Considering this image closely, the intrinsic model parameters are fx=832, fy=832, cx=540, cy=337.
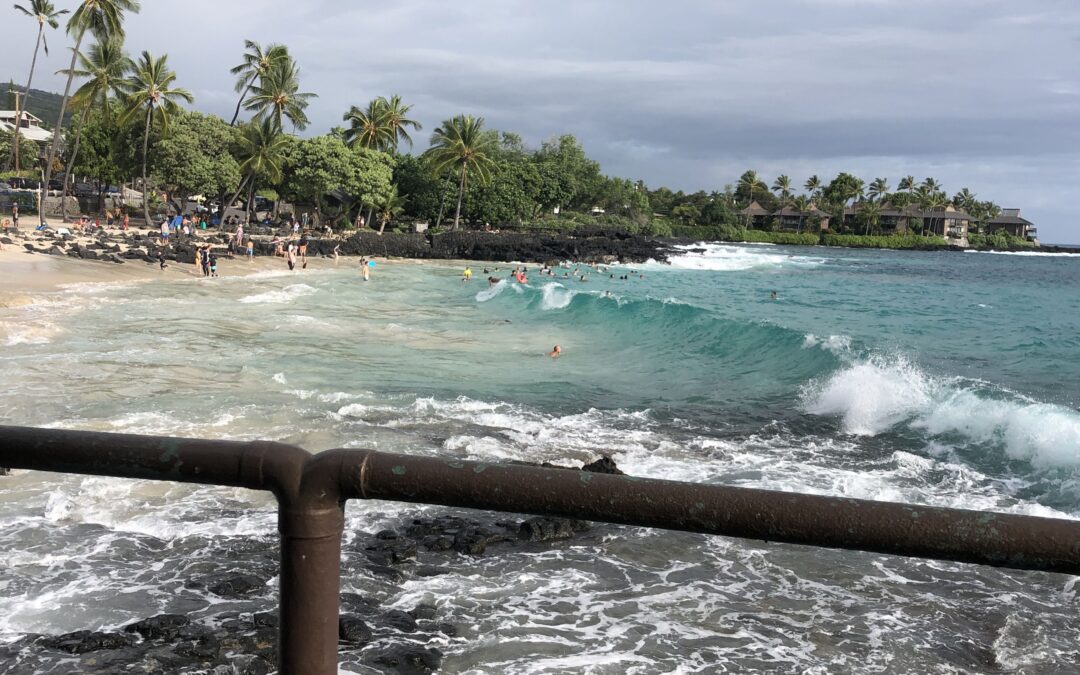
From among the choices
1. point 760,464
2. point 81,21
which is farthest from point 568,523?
point 81,21

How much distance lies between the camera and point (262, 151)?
48.4 m

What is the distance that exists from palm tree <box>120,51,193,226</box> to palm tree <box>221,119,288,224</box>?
5.22 metres

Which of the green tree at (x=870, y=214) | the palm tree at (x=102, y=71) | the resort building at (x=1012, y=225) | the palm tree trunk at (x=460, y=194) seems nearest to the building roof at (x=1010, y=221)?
the resort building at (x=1012, y=225)

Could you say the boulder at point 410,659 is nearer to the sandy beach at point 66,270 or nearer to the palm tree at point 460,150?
the sandy beach at point 66,270

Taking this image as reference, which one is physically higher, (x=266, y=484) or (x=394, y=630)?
(x=266, y=484)

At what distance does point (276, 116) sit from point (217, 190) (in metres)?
6.28

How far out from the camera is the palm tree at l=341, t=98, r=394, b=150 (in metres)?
60.9

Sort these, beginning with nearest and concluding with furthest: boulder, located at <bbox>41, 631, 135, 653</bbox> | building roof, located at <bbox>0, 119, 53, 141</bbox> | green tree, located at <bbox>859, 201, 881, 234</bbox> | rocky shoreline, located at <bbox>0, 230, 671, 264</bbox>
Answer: boulder, located at <bbox>41, 631, 135, 653</bbox>
rocky shoreline, located at <bbox>0, 230, 671, 264</bbox>
building roof, located at <bbox>0, 119, 53, 141</bbox>
green tree, located at <bbox>859, 201, 881, 234</bbox>

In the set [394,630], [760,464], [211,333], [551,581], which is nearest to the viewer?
[394,630]

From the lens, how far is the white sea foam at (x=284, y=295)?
89.8ft

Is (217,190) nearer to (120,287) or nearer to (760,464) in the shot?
(120,287)

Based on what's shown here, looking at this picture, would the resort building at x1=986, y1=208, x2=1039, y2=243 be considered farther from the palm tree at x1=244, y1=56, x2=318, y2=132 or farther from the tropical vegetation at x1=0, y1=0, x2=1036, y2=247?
the palm tree at x1=244, y1=56, x2=318, y2=132

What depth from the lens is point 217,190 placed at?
48.2 m

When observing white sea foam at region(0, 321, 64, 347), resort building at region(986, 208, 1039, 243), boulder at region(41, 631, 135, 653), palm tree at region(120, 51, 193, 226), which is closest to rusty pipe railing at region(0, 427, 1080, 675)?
boulder at region(41, 631, 135, 653)
